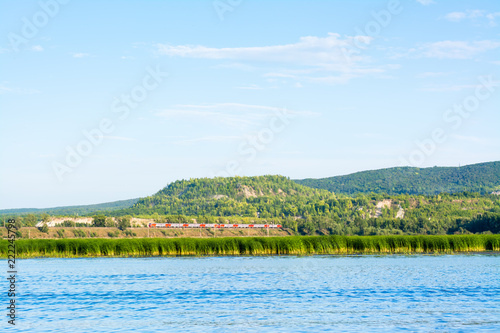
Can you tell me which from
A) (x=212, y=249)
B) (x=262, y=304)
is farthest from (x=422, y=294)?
(x=212, y=249)

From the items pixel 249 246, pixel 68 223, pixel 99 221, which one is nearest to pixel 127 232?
pixel 99 221

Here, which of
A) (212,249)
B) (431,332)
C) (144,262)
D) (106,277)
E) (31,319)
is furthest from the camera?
(212,249)

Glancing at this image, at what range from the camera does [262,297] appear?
32031mm

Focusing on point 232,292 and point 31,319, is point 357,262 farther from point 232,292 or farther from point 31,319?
point 31,319

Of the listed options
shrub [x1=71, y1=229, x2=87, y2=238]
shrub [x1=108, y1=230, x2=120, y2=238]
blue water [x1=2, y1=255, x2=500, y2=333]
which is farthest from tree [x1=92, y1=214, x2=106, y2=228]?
blue water [x1=2, y1=255, x2=500, y2=333]

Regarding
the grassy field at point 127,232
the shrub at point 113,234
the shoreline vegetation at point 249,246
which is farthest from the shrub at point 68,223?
the shoreline vegetation at point 249,246

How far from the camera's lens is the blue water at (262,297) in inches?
974

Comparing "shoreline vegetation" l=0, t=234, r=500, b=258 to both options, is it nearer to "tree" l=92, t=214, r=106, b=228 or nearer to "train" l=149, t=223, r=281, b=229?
"train" l=149, t=223, r=281, b=229

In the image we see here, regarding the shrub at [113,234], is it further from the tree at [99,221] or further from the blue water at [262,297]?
the blue water at [262,297]

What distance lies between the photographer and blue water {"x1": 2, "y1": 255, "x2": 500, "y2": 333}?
24.7 m

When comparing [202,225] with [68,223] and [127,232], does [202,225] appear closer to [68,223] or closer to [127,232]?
[127,232]

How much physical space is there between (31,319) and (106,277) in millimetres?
16651

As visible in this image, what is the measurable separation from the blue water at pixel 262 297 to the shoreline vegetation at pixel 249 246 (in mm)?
13192

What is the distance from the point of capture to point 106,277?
1686 inches
